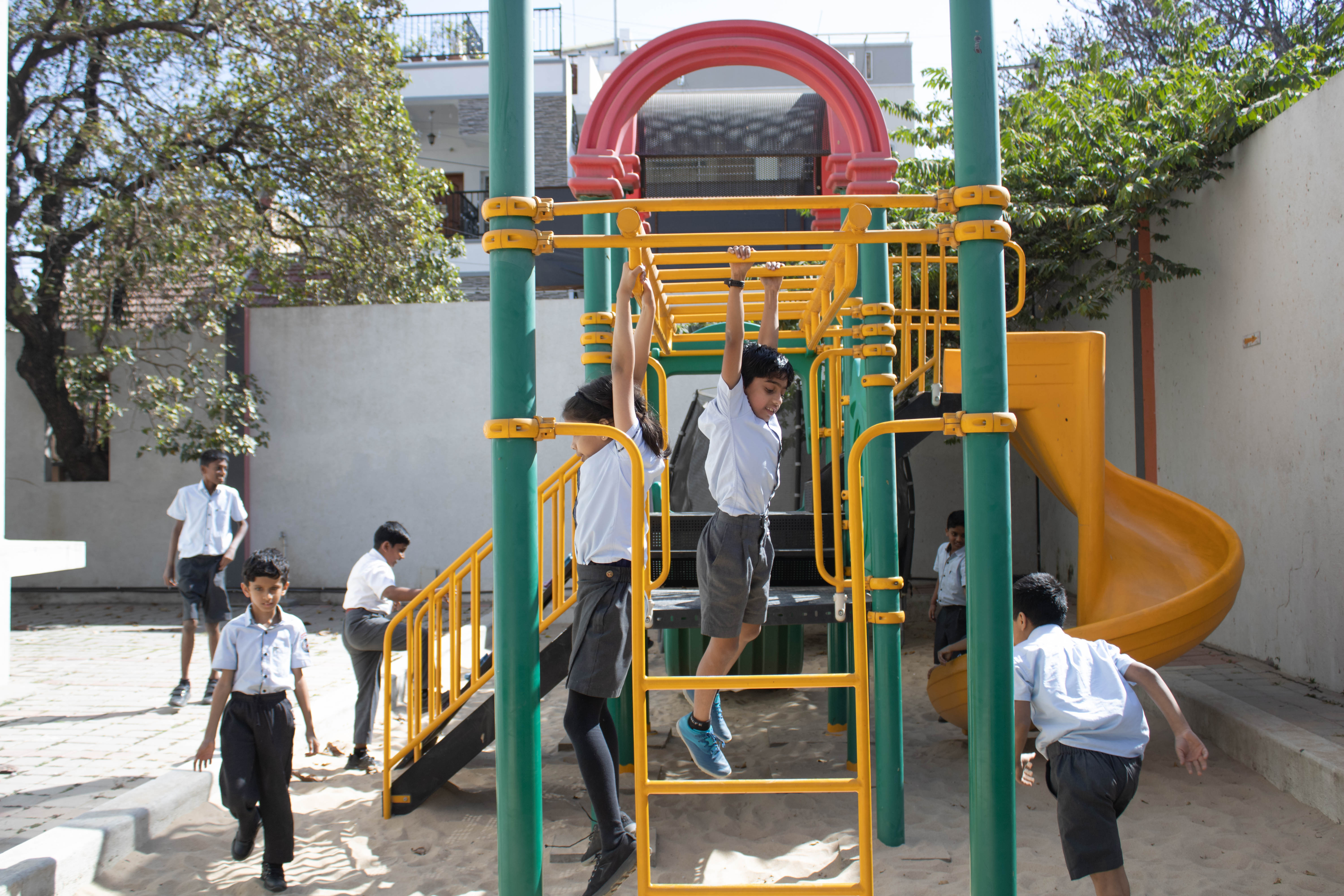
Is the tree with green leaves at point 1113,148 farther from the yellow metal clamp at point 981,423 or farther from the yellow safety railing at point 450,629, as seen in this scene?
the yellow metal clamp at point 981,423

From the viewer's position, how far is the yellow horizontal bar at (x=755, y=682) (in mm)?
2479

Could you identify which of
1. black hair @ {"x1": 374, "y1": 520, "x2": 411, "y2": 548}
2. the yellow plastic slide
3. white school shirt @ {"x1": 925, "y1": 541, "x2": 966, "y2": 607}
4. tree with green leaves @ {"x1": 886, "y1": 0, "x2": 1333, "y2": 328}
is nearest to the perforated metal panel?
tree with green leaves @ {"x1": 886, "y1": 0, "x2": 1333, "y2": 328}

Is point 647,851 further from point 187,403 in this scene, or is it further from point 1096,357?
point 187,403

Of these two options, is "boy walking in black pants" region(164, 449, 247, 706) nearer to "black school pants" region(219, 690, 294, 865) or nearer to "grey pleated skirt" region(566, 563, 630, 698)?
"black school pants" region(219, 690, 294, 865)

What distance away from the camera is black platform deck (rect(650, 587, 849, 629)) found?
4.01m

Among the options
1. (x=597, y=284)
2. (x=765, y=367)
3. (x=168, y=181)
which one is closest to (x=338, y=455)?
(x=168, y=181)

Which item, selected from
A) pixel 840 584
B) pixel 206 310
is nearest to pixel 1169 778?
pixel 840 584

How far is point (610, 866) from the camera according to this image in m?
3.10

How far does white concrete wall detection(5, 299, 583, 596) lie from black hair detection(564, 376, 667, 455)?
792 centimetres

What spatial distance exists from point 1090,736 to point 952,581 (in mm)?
3249

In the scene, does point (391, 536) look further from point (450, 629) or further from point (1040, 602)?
point (1040, 602)

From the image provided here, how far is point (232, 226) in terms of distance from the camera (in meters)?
10.6

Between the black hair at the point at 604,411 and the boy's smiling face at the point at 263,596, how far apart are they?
4.87 feet

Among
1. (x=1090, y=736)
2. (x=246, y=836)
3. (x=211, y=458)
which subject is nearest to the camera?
(x=1090, y=736)
